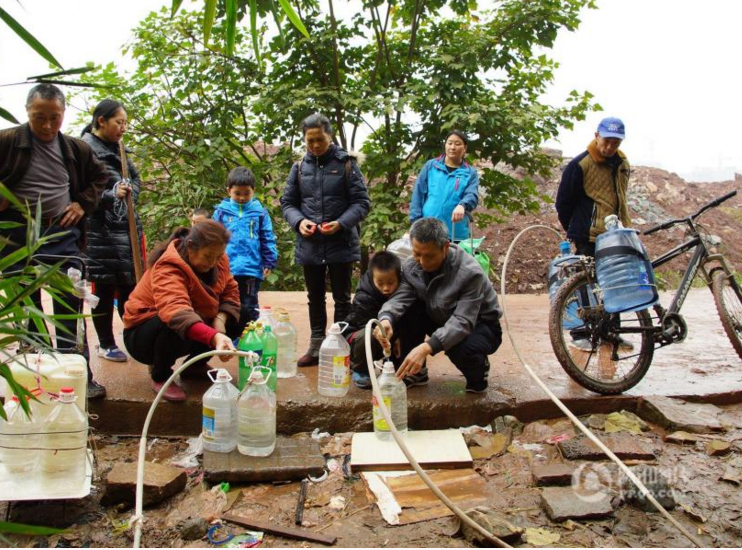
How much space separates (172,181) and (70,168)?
141 inches

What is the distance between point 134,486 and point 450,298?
1.95 meters

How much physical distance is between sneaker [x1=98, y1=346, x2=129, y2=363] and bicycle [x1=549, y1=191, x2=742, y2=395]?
288cm

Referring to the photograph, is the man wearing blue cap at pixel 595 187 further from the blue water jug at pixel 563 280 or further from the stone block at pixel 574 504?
the stone block at pixel 574 504

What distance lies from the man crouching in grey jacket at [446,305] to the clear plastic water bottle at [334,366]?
38 centimetres

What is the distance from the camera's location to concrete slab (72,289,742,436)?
3.63 meters

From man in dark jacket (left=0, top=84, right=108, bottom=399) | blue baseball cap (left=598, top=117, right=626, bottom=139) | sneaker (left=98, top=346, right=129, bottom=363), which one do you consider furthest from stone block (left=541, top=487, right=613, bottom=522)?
sneaker (left=98, top=346, right=129, bottom=363)

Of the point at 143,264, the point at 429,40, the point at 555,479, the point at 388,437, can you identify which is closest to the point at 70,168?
the point at 143,264

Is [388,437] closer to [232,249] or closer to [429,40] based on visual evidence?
[232,249]

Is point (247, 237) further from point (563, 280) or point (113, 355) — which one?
point (563, 280)

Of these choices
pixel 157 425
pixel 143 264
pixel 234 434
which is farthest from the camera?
pixel 143 264

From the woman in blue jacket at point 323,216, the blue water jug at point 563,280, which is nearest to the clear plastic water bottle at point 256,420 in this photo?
the woman in blue jacket at point 323,216

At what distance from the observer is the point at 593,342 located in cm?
388

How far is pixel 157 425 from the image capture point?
3.64 m

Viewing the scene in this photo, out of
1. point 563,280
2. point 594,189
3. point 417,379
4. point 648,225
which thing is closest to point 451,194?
point 594,189
